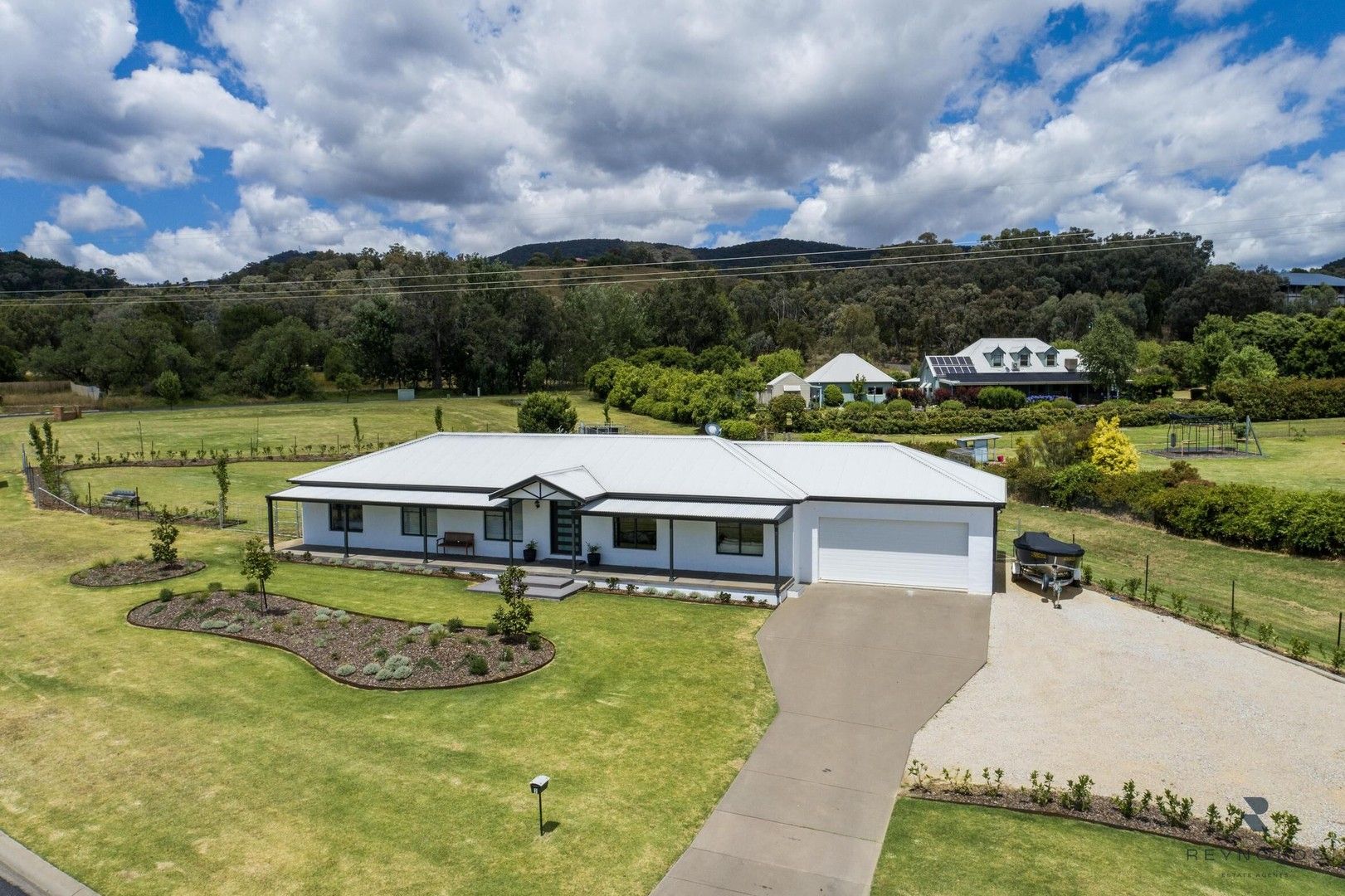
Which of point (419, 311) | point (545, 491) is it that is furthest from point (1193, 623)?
point (419, 311)

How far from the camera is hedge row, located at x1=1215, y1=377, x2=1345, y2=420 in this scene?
4778 cm

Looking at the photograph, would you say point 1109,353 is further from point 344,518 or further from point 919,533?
point 344,518

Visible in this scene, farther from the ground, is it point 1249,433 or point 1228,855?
point 1249,433

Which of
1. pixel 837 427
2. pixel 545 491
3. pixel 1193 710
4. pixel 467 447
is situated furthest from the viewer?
pixel 837 427

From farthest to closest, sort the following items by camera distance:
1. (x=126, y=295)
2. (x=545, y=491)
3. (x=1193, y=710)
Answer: (x=126, y=295), (x=545, y=491), (x=1193, y=710)

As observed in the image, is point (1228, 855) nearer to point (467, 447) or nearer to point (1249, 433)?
point (467, 447)

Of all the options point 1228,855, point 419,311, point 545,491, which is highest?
point 419,311

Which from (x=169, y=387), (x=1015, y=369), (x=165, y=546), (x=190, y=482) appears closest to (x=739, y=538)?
(x=165, y=546)

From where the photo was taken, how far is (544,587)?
20.9 meters

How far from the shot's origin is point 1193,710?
13.5 m

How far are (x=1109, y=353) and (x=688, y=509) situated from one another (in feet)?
166

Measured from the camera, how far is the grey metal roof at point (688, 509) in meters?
20.3

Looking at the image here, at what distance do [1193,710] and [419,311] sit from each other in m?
64.3

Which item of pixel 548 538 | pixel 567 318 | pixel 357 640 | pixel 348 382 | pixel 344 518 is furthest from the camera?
pixel 567 318
